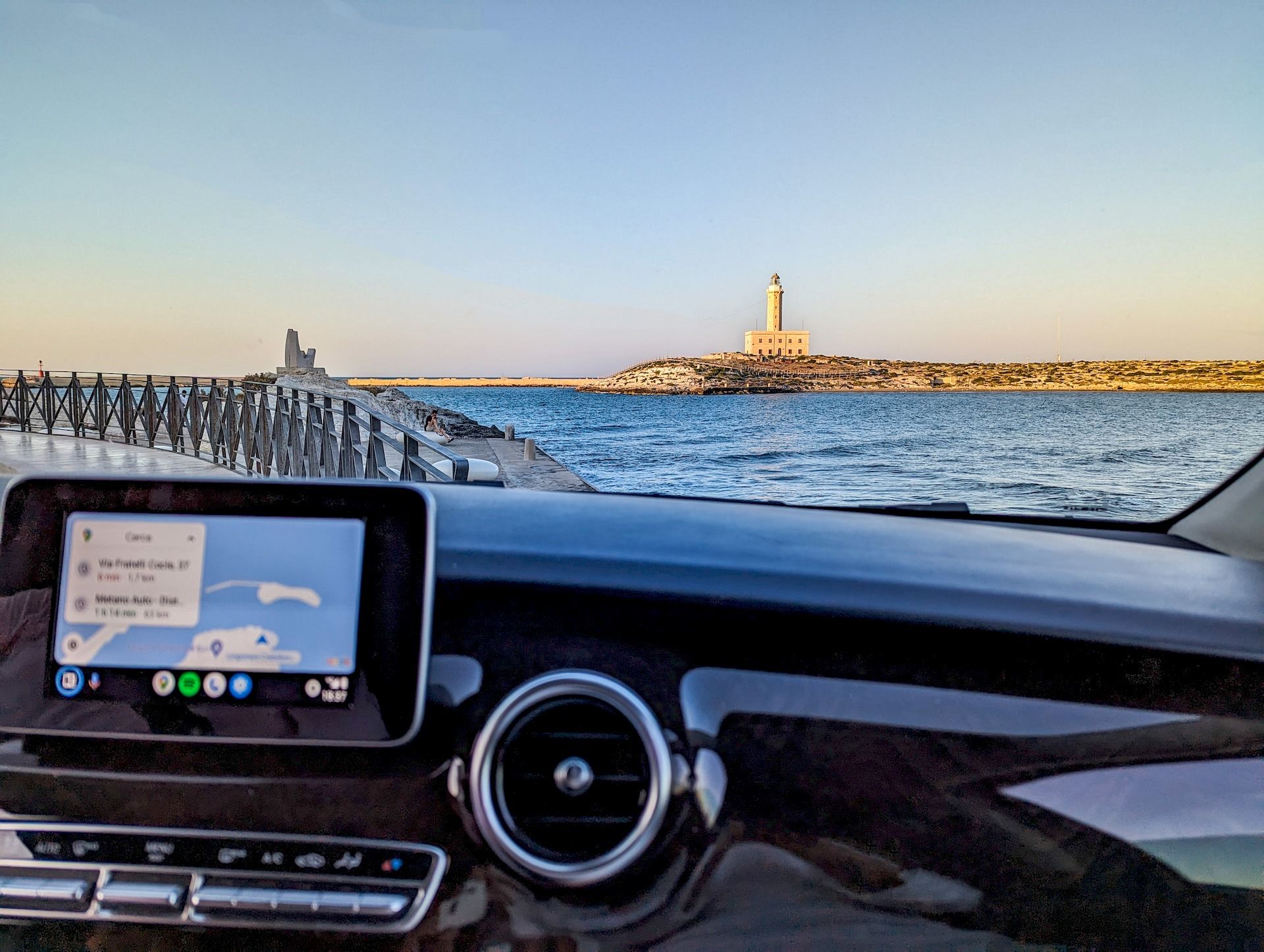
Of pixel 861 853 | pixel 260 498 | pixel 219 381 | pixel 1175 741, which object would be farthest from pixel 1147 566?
pixel 219 381

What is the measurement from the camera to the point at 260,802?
87 cm

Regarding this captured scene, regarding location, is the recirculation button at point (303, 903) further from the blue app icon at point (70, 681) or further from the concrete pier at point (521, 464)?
the concrete pier at point (521, 464)

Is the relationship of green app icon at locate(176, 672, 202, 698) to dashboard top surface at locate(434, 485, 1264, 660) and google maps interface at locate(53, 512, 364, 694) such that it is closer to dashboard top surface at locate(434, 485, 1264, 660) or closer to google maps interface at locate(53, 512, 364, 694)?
google maps interface at locate(53, 512, 364, 694)

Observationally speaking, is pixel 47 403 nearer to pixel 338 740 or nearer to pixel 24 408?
pixel 24 408

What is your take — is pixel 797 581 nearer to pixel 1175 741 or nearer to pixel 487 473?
pixel 1175 741

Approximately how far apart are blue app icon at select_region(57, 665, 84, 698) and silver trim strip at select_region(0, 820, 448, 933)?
13 cm

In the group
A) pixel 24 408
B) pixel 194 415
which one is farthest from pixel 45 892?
pixel 24 408

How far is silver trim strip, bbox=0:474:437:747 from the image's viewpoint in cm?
85

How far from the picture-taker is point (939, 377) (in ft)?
17.7

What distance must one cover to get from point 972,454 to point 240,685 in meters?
5.55

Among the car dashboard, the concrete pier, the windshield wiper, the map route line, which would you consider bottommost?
the concrete pier

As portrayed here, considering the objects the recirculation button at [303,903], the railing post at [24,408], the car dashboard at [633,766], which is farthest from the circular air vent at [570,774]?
the railing post at [24,408]

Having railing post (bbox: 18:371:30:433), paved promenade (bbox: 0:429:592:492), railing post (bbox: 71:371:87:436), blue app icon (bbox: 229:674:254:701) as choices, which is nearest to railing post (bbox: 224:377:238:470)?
paved promenade (bbox: 0:429:592:492)

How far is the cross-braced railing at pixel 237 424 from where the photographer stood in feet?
15.6
